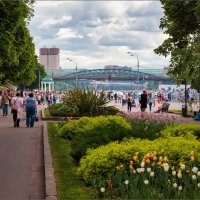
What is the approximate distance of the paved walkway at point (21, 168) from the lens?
30.1 feet

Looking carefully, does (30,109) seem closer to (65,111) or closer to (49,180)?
(65,111)

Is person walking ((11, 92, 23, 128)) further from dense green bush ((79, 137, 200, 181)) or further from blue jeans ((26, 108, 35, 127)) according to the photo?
dense green bush ((79, 137, 200, 181))

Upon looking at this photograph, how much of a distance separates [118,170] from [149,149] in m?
0.99

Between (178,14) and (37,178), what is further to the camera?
(178,14)

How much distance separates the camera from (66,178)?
10266mm

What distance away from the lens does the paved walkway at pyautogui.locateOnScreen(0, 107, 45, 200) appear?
9.17 metres

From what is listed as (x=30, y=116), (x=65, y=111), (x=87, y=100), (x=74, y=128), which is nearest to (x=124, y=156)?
(x=74, y=128)

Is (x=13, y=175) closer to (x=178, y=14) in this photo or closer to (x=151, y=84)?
(x=178, y=14)

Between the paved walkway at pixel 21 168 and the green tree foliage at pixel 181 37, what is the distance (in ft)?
51.0

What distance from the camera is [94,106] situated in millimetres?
29859

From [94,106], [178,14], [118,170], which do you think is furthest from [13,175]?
[178,14]

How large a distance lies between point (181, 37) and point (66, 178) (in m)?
31.0

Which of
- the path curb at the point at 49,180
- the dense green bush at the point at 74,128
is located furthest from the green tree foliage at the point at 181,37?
the path curb at the point at 49,180

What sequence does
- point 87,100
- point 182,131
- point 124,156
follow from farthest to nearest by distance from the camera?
point 87,100
point 182,131
point 124,156
